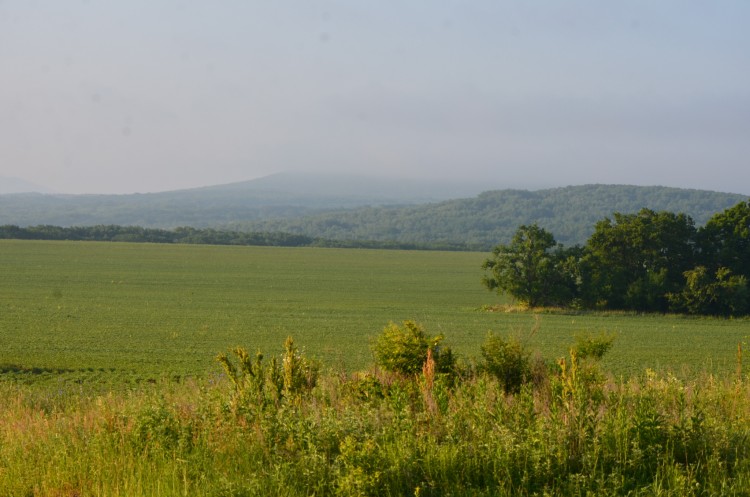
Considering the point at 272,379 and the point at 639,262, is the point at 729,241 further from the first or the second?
the point at 272,379

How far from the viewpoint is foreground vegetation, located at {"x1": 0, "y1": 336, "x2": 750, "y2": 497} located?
687 cm

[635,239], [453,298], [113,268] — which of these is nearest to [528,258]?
[635,239]

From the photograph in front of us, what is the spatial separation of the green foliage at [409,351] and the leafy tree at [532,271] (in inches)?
1338

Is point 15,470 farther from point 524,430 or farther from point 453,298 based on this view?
point 453,298

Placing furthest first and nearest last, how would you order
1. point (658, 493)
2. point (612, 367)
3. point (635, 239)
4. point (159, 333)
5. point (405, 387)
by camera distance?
point (635, 239) → point (159, 333) → point (612, 367) → point (405, 387) → point (658, 493)

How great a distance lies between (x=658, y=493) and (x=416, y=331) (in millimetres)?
5287

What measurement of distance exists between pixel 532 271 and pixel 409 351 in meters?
35.1

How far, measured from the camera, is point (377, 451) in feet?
23.6

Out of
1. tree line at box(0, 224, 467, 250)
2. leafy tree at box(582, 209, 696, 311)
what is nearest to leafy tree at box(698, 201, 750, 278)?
leafy tree at box(582, 209, 696, 311)

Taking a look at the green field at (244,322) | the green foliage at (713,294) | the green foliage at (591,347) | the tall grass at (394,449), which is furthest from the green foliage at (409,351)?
the green foliage at (713,294)

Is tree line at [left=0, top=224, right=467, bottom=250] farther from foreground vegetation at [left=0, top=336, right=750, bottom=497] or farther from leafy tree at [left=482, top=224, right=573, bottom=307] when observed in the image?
foreground vegetation at [left=0, top=336, right=750, bottom=497]

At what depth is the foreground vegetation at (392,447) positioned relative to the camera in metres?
6.87

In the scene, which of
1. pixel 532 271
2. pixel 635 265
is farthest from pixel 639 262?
pixel 532 271

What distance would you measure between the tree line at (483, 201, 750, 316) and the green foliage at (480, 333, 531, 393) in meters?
34.3
